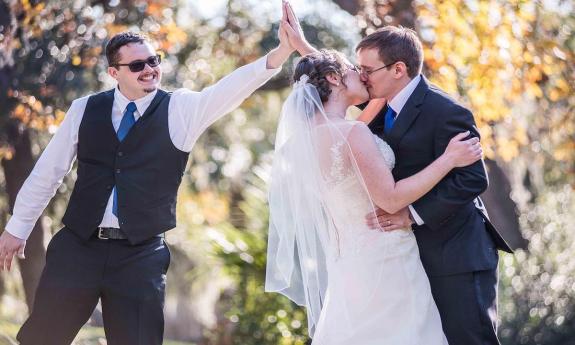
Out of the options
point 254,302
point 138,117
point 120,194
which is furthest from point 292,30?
point 254,302

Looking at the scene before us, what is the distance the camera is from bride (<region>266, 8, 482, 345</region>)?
4215 millimetres

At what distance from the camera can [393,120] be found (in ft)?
14.5

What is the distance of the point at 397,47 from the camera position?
14.3 ft

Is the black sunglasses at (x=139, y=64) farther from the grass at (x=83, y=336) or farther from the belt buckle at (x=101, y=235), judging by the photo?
the grass at (x=83, y=336)

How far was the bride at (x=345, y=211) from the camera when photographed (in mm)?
4215

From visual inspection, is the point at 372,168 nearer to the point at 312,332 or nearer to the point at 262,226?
the point at 312,332

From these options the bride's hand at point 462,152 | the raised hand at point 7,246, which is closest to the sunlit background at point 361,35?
the raised hand at point 7,246

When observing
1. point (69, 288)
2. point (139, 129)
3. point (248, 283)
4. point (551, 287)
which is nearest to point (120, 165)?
point (139, 129)

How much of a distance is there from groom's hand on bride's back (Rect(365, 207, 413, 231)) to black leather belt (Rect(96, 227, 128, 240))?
3.72 ft

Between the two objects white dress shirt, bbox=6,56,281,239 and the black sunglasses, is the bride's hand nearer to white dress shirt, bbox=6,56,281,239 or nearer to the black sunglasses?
white dress shirt, bbox=6,56,281,239

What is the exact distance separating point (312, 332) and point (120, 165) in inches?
48.1

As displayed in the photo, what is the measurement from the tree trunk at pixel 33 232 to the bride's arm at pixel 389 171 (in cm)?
506

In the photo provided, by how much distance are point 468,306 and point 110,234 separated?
1.66 metres

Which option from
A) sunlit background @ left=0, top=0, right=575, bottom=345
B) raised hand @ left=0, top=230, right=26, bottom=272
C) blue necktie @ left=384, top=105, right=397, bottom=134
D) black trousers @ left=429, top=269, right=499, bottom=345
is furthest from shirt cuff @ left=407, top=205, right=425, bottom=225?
sunlit background @ left=0, top=0, right=575, bottom=345
